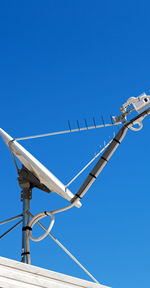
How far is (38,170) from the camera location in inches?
443

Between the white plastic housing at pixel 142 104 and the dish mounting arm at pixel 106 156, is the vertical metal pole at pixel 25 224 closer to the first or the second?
the dish mounting arm at pixel 106 156

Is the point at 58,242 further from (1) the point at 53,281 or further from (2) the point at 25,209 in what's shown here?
(1) the point at 53,281

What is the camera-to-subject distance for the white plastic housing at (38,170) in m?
11.3

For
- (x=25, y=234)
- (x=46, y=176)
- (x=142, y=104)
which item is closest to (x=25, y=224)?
(x=25, y=234)

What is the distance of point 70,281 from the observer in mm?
6254

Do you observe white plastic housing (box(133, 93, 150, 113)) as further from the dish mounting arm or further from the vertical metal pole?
the vertical metal pole

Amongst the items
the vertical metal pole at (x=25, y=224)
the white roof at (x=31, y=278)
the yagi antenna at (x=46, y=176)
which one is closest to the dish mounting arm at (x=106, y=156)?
the yagi antenna at (x=46, y=176)

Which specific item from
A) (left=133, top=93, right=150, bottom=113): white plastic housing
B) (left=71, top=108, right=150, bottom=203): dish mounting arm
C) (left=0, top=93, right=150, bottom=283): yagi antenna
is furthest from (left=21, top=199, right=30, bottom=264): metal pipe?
(left=133, top=93, right=150, bottom=113): white plastic housing

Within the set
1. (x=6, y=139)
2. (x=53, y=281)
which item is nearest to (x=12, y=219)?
(x=6, y=139)

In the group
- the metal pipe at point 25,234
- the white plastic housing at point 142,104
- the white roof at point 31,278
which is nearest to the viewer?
the white roof at point 31,278

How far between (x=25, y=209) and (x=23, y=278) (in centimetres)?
587

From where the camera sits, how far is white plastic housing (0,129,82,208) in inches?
444

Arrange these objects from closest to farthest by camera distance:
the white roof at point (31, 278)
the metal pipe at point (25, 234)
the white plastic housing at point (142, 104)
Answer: the white roof at point (31, 278) → the metal pipe at point (25, 234) → the white plastic housing at point (142, 104)

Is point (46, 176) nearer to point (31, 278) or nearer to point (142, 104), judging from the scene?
point (142, 104)
